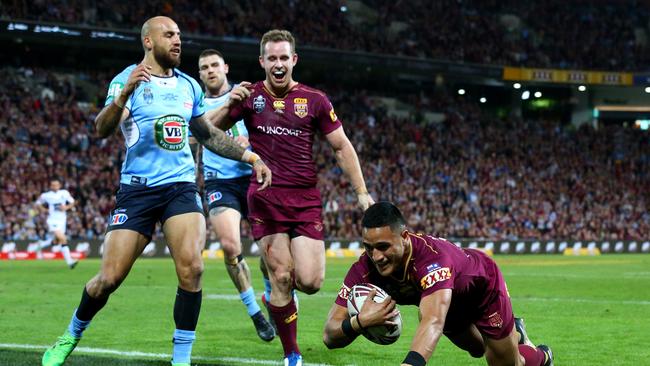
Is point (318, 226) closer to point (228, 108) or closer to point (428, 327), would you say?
point (228, 108)

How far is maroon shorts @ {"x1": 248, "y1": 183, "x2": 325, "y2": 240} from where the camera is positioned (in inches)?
333

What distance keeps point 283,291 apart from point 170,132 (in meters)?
1.59

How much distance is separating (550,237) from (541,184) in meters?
4.06

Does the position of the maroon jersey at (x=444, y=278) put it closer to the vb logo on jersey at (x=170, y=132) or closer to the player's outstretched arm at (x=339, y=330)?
the player's outstretched arm at (x=339, y=330)

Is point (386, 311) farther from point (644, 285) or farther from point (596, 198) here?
point (596, 198)

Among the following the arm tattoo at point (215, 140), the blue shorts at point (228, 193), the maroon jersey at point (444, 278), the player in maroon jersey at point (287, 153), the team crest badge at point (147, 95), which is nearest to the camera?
the maroon jersey at point (444, 278)

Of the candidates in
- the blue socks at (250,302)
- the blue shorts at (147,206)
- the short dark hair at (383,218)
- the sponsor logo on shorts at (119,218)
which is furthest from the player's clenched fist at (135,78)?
the blue socks at (250,302)

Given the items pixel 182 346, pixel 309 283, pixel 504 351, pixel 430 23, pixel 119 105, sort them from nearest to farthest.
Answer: pixel 504 351
pixel 119 105
pixel 182 346
pixel 309 283
pixel 430 23

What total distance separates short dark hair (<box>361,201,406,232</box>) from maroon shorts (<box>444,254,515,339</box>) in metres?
1.09

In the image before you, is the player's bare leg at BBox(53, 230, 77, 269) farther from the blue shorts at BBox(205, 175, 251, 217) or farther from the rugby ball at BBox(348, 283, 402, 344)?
the rugby ball at BBox(348, 283, 402, 344)

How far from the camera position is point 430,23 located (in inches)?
2004

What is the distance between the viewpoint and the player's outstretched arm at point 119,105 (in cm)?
725

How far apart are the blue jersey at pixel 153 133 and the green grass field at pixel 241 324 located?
1.55 metres

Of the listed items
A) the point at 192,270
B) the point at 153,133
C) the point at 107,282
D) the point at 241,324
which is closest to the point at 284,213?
the point at 192,270
